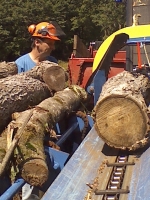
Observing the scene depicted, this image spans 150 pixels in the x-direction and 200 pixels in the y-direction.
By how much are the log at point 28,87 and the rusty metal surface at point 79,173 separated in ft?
2.81

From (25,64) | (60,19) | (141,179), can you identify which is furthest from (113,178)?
(60,19)

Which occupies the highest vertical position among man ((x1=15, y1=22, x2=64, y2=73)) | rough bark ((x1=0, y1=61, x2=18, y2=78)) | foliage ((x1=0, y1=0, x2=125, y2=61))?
man ((x1=15, y1=22, x2=64, y2=73))

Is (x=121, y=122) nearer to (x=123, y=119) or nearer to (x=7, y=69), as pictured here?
(x=123, y=119)

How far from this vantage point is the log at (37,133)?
356 centimetres

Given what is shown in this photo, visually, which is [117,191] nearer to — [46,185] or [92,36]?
[46,185]

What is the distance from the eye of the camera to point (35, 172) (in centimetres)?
356

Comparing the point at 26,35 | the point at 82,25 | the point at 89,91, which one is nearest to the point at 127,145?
the point at 89,91

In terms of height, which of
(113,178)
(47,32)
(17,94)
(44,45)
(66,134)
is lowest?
(66,134)

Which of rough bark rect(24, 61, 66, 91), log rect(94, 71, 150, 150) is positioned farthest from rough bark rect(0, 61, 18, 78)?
Answer: log rect(94, 71, 150, 150)

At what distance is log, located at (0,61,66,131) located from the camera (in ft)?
14.4

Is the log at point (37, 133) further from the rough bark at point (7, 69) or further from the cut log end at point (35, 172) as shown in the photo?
the rough bark at point (7, 69)

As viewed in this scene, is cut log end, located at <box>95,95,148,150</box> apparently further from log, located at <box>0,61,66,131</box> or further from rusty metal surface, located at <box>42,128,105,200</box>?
log, located at <box>0,61,66,131</box>

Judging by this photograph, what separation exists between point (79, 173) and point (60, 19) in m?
26.2

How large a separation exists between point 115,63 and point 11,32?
18.5m
